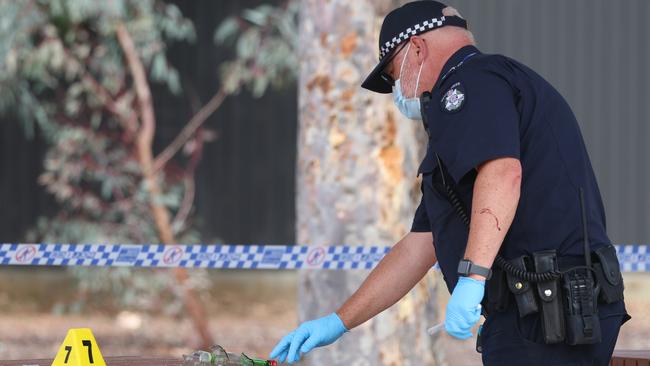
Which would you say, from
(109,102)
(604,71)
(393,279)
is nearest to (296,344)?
(393,279)

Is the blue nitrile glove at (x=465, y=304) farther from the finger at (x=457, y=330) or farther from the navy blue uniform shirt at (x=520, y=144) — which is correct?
the navy blue uniform shirt at (x=520, y=144)

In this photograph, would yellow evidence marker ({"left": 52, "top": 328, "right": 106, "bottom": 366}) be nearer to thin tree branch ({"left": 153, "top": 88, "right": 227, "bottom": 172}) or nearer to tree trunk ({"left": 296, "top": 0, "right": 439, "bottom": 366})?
tree trunk ({"left": 296, "top": 0, "right": 439, "bottom": 366})

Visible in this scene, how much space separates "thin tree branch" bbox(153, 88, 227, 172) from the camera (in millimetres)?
11203

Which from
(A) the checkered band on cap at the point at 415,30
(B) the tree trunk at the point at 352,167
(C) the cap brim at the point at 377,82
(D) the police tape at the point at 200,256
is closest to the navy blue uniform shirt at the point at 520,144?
(A) the checkered band on cap at the point at 415,30

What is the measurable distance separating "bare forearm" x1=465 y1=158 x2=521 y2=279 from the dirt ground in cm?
732

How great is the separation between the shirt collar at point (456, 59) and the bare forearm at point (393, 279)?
1.80 feet

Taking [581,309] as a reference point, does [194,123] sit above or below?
below

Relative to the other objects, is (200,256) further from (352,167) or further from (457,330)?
(457,330)

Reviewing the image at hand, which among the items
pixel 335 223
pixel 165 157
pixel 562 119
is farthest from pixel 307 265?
pixel 165 157

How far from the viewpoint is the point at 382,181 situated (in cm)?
676

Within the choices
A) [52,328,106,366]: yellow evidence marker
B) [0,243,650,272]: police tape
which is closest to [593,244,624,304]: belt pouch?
[52,328,106,366]: yellow evidence marker

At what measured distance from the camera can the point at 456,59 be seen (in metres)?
3.08

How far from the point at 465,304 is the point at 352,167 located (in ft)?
12.6

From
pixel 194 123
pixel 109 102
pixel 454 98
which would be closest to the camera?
pixel 454 98
